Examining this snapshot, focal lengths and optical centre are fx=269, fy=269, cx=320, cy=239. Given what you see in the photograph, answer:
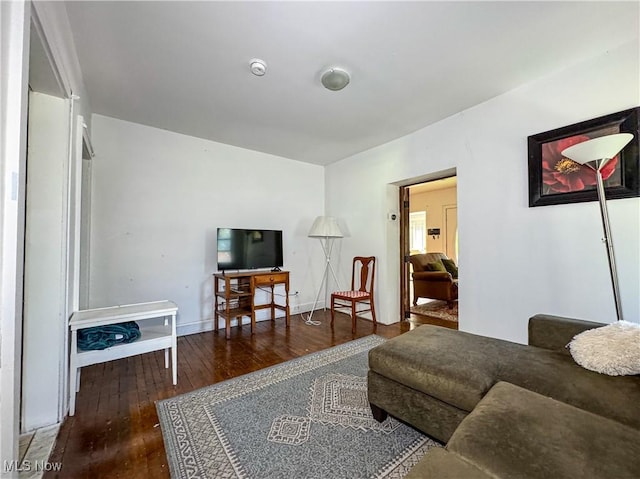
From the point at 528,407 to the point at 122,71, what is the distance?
3289 mm

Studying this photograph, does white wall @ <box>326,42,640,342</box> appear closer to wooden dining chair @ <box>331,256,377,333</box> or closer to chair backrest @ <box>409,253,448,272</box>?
wooden dining chair @ <box>331,256,377,333</box>

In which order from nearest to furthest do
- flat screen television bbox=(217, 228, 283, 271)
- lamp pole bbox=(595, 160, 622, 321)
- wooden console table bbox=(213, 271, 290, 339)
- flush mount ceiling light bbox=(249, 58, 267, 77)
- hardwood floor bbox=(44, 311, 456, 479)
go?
hardwood floor bbox=(44, 311, 456, 479), lamp pole bbox=(595, 160, 622, 321), flush mount ceiling light bbox=(249, 58, 267, 77), wooden console table bbox=(213, 271, 290, 339), flat screen television bbox=(217, 228, 283, 271)

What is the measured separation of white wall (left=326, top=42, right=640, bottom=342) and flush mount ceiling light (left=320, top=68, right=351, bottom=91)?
4.66 ft

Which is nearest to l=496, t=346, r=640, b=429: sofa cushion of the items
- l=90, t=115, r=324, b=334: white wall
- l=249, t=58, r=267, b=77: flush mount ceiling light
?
l=249, t=58, r=267, b=77: flush mount ceiling light

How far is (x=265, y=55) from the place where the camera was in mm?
1969

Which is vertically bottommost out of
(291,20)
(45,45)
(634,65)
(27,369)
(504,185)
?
(27,369)

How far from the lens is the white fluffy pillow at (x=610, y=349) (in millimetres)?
1257

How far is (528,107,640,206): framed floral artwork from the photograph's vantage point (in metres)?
1.87

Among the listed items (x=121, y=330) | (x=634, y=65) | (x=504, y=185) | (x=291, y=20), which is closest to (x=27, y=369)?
(x=121, y=330)

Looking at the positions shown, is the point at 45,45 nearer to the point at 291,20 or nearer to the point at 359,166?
the point at 291,20

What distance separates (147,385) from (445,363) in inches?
87.3

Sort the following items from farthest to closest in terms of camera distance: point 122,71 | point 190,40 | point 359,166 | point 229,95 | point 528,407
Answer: point 359,166 < point 229,95 < point 122,71 < point 190,40 < point 528,407

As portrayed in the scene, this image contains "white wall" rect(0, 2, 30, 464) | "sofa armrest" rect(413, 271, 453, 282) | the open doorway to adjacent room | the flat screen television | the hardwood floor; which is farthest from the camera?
"sofa armrest" rect(413, 271, 453, 282)

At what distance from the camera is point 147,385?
2.14 metres
